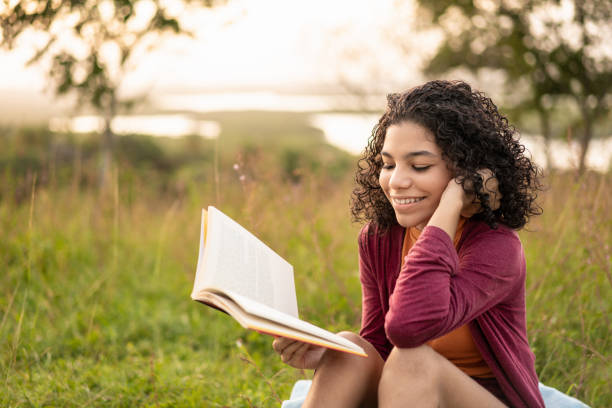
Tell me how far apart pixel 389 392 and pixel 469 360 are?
40cm

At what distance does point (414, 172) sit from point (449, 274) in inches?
14.1

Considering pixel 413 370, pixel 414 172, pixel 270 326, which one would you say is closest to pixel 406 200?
pixel 414 172

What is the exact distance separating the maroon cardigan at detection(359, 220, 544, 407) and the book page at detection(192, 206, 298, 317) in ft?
1.18

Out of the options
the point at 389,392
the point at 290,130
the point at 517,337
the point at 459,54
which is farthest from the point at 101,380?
the point at 290,130

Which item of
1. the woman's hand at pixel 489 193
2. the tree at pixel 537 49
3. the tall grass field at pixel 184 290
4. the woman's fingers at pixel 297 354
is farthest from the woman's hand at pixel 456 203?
the tree at pixel 537 49

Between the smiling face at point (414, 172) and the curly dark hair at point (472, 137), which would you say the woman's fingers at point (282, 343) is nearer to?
the smiling face at point (414, 172)

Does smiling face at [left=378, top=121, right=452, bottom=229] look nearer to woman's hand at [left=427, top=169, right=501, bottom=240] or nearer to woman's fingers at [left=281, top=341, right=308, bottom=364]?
woman's hand at [left=427, top=169, right=501, bottom=240]

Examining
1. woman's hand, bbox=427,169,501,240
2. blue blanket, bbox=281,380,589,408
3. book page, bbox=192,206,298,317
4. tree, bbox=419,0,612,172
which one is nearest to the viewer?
book page, bbox=192,206,298,317

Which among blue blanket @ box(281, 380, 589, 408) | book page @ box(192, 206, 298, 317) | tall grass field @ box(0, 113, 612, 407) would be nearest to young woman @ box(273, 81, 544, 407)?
book page @ box(192, 206, 298, 317)

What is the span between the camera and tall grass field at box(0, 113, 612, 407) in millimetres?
2801

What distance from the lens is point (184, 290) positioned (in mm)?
4371

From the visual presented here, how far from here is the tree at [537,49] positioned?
9.09 m

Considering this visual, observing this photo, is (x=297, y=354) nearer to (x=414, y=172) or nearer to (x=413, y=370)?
(x=413, y=370)

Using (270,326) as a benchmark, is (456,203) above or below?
above
